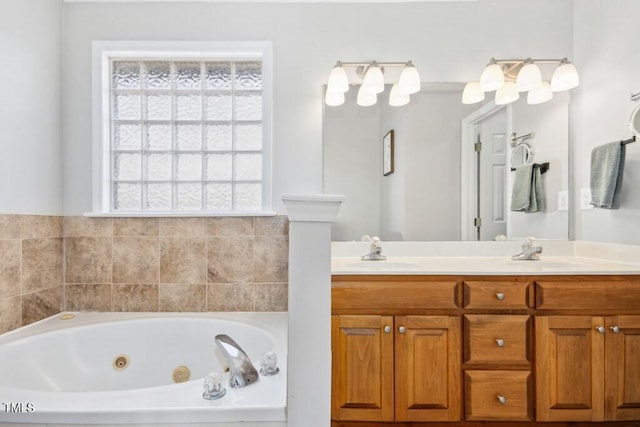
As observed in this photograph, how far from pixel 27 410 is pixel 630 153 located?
8.81 feet

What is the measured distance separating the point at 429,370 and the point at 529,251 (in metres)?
0.94

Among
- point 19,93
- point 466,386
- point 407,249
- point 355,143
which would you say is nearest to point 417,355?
point 466,386

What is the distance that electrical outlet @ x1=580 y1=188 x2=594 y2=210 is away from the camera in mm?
1929

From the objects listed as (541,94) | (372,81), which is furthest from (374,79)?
(541,94)

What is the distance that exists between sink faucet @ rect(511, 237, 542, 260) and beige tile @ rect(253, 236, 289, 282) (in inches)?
53.9

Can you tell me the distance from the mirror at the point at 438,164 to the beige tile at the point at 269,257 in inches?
14.0

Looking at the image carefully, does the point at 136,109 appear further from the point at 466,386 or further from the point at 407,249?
the point at 466,386

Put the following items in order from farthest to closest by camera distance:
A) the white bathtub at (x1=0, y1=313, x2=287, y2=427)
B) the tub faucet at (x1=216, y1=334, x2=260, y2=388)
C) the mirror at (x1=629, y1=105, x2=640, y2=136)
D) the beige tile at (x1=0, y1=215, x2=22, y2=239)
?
the mirror at (x1=629, y1=105, x2=640, y2=136) → the beige tile at (x1=0, y1=215, x2=22, y2=239) → the tub faucet at (x1=216, y1=334, x2=260, y2=388) → the white bathtub at (x1=0, y1=313, x2=287, y2=427)

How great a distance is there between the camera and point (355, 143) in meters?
2.02

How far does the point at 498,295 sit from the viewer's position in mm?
1549

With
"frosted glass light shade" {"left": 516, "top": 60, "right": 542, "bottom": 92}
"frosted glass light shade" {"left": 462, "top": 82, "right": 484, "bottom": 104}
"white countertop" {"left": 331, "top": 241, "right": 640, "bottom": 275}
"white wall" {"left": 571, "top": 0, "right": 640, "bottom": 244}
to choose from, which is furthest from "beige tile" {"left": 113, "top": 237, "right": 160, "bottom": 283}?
"white wall" {"left": 571, "top": 0, "right": 640, "bottom": 244}

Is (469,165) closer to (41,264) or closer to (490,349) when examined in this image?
(490,349)

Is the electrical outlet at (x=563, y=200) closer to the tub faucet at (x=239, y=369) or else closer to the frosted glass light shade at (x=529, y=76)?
the frosted glass light shade at (x=529, y=76)

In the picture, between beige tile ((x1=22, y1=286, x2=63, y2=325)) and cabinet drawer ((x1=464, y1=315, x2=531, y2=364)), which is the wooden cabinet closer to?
cabinet drawer ((x1=464, y1=315, x2=531, y2=364))
